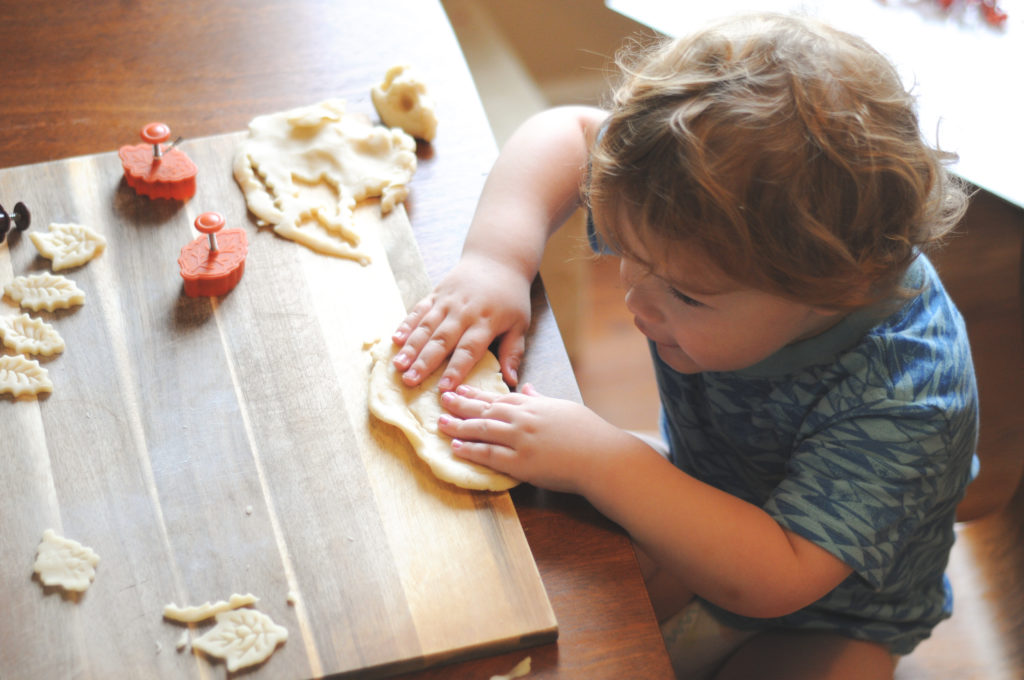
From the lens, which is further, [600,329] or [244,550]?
[600,329]

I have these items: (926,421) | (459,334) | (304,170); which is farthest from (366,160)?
(926,421)

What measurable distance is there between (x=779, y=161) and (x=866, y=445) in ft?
0.91

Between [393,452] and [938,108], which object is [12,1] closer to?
[393,452]

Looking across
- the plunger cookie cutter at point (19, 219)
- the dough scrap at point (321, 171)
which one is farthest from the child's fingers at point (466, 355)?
the plunger cookie cutter at point (19, 219)

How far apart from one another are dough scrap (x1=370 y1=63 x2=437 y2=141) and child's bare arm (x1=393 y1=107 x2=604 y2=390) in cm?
9

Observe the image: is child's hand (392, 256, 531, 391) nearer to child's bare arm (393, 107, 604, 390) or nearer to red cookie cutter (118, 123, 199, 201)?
child's bare arm (393, 107, 604, 390)

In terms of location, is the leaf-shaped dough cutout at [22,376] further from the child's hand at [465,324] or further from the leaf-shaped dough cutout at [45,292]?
the child's hand at [465,324]

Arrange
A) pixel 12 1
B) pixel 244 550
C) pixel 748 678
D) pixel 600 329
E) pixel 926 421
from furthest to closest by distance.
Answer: pixel 600 329
pixel 12 1
pixel 748 678
pixel 926 421
pixel 244 550

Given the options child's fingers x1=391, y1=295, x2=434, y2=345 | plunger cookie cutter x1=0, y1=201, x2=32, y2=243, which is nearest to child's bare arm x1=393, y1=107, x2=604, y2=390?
child's fingers x1=391, y1=295, x2=434, y2=345

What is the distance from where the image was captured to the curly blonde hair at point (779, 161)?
0.65 meters

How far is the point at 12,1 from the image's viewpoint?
1.09m

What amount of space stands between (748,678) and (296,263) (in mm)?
608

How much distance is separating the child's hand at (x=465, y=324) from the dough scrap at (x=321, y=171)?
0.29 ft

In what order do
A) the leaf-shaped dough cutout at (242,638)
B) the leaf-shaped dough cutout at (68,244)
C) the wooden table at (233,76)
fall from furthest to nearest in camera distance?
the wooden table at (233,76)
the leaf-shaped dough cutout at (68,244)
the leaf-shaped dough cutout at (242,638)
